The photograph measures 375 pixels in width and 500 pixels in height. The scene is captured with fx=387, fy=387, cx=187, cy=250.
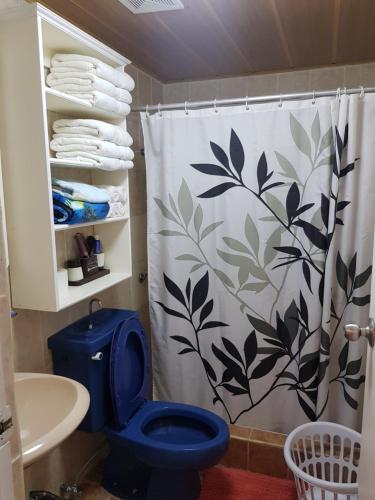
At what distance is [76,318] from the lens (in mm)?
1812

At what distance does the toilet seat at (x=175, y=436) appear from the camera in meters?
1.58

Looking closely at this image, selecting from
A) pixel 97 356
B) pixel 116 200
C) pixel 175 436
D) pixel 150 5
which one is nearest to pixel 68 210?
pixel 116 200

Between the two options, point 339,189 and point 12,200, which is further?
point 339,189

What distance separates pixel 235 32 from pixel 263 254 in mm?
1023

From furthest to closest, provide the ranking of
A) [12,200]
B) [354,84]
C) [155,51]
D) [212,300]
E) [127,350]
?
[354,84]
[212,300]
[155,51]
[127,350]
[12,200]

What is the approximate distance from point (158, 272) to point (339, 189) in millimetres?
1012

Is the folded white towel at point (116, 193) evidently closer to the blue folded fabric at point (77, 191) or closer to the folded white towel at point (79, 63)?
the blue folded fabric at point (77, 191)

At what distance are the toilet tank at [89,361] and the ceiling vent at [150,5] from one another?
128 cm

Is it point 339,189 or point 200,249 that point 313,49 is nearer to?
point 339,189

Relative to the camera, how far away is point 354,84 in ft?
7.20

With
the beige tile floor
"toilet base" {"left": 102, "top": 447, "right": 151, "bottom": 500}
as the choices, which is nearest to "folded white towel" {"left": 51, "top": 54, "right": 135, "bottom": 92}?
"toilet base" {"left": 102, "top": 447, "right": 151, "bottom": 500}

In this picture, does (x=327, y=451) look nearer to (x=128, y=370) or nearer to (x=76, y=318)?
(x=128, y=370)

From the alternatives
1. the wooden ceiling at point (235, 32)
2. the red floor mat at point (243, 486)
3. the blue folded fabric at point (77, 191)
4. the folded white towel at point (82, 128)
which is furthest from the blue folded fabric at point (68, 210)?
the red floor mat at point (243, 486)

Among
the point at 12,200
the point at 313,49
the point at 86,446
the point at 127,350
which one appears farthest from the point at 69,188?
the point at 313,49
